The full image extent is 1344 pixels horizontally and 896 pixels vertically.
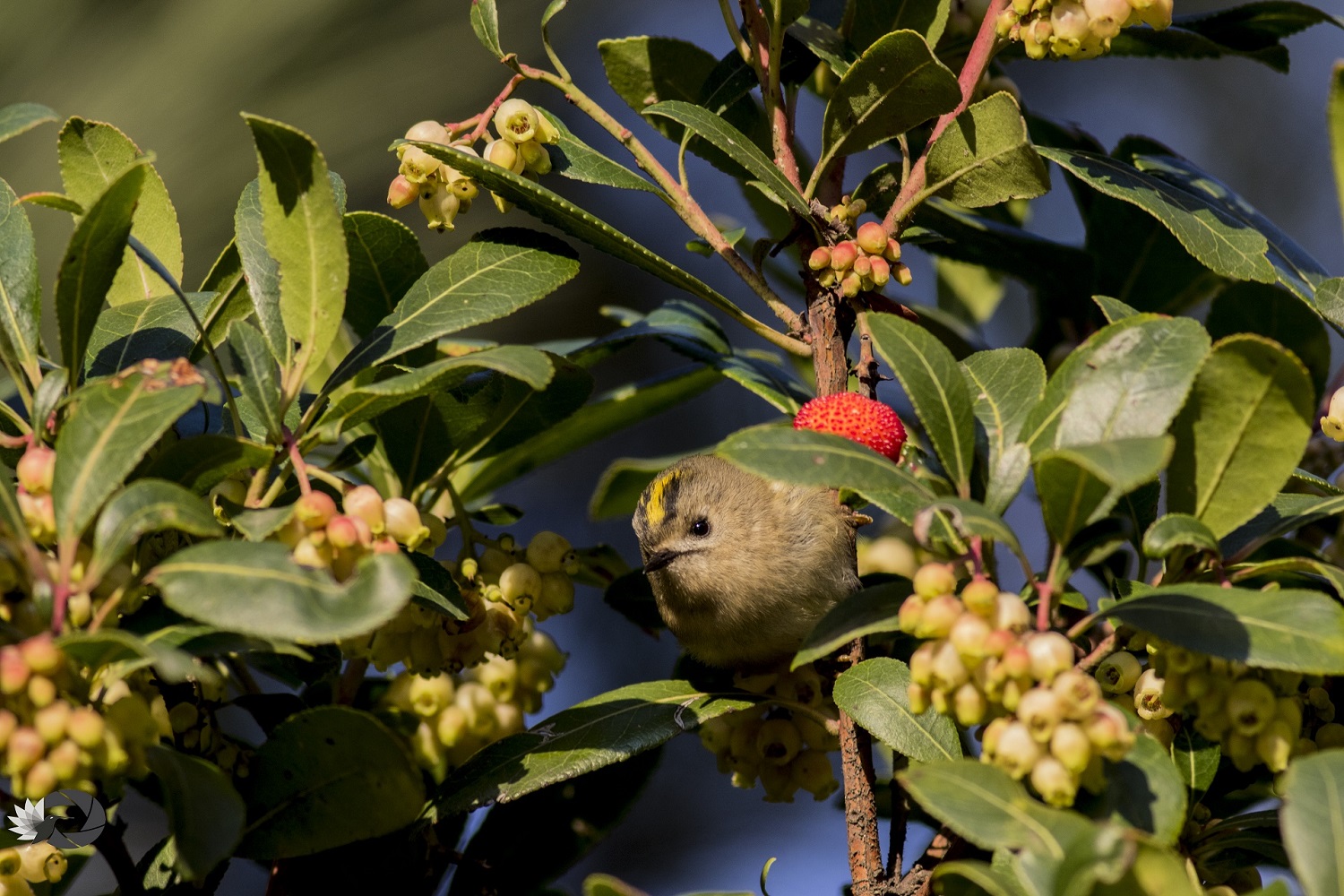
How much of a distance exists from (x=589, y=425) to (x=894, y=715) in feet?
2.78

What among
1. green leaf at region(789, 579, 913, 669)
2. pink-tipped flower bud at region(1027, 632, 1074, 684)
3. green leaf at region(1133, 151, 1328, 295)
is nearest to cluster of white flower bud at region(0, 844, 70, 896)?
green leaf at region(789, 579, 913, 669)

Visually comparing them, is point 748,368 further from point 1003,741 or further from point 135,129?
point 135,129

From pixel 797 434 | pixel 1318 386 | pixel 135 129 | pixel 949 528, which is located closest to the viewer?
pixel 797 434

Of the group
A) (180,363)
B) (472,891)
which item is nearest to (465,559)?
(472,891)

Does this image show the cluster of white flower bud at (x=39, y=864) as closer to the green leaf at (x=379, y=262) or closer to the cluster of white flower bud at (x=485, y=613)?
the cluster of white flower bud at (x=485, y=613)

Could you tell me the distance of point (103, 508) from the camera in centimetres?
112

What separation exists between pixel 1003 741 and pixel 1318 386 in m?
Answer: 1.43

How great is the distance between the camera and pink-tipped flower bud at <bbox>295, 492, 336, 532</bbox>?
44.6 inches

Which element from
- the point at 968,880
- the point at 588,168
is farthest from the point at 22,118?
the point at 968,880

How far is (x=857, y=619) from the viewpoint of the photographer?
47.9 inches

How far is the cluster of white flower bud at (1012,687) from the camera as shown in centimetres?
102

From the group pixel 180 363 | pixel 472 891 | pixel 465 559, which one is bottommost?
pixel 472 891

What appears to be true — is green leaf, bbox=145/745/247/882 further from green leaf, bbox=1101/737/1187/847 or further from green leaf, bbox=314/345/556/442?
green leaf, bbox=1101/737/1187/847

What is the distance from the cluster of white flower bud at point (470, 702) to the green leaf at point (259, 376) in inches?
21.5
